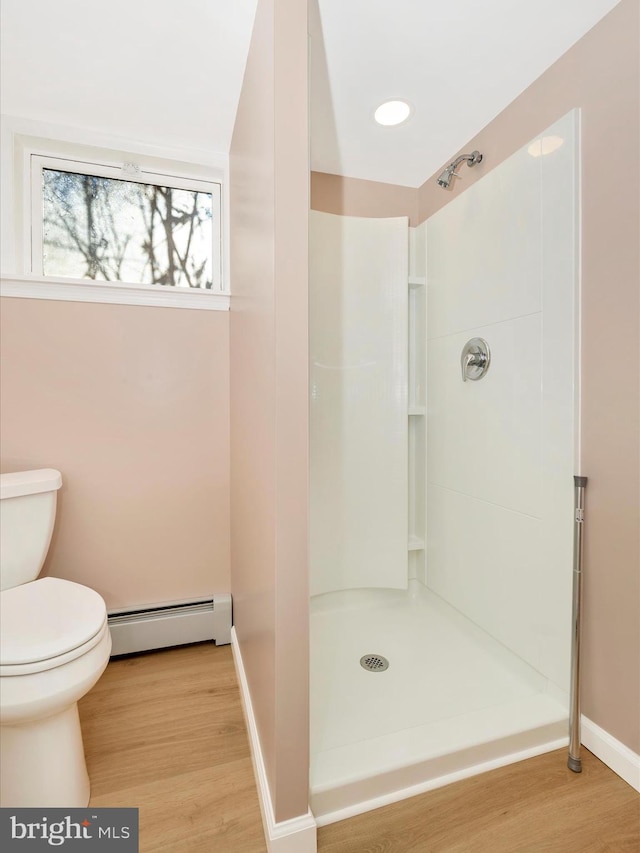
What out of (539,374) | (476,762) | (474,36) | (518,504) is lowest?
(476,762)

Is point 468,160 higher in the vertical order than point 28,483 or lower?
higher

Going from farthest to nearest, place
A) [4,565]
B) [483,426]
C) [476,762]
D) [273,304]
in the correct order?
[483,426]
[4,565]
[476,762]
[273,304]

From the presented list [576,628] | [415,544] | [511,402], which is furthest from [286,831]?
[511,402]

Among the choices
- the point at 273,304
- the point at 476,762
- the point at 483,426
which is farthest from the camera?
the point at 483,426

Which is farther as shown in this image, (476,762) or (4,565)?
(4,565)

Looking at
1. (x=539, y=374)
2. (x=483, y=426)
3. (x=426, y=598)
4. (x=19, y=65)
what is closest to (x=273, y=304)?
(x=539, y=374)

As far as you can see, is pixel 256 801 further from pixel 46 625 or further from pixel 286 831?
pixel 46 625

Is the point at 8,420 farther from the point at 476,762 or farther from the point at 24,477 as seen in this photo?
the point at 476,762

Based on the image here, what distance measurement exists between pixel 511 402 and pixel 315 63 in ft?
4.42

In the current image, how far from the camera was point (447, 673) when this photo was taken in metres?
1.66

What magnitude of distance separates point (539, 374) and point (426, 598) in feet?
4.11

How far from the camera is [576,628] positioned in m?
1.30

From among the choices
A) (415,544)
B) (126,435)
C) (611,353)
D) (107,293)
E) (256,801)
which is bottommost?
(256,801)

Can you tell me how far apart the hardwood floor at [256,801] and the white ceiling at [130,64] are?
87.1 inches
